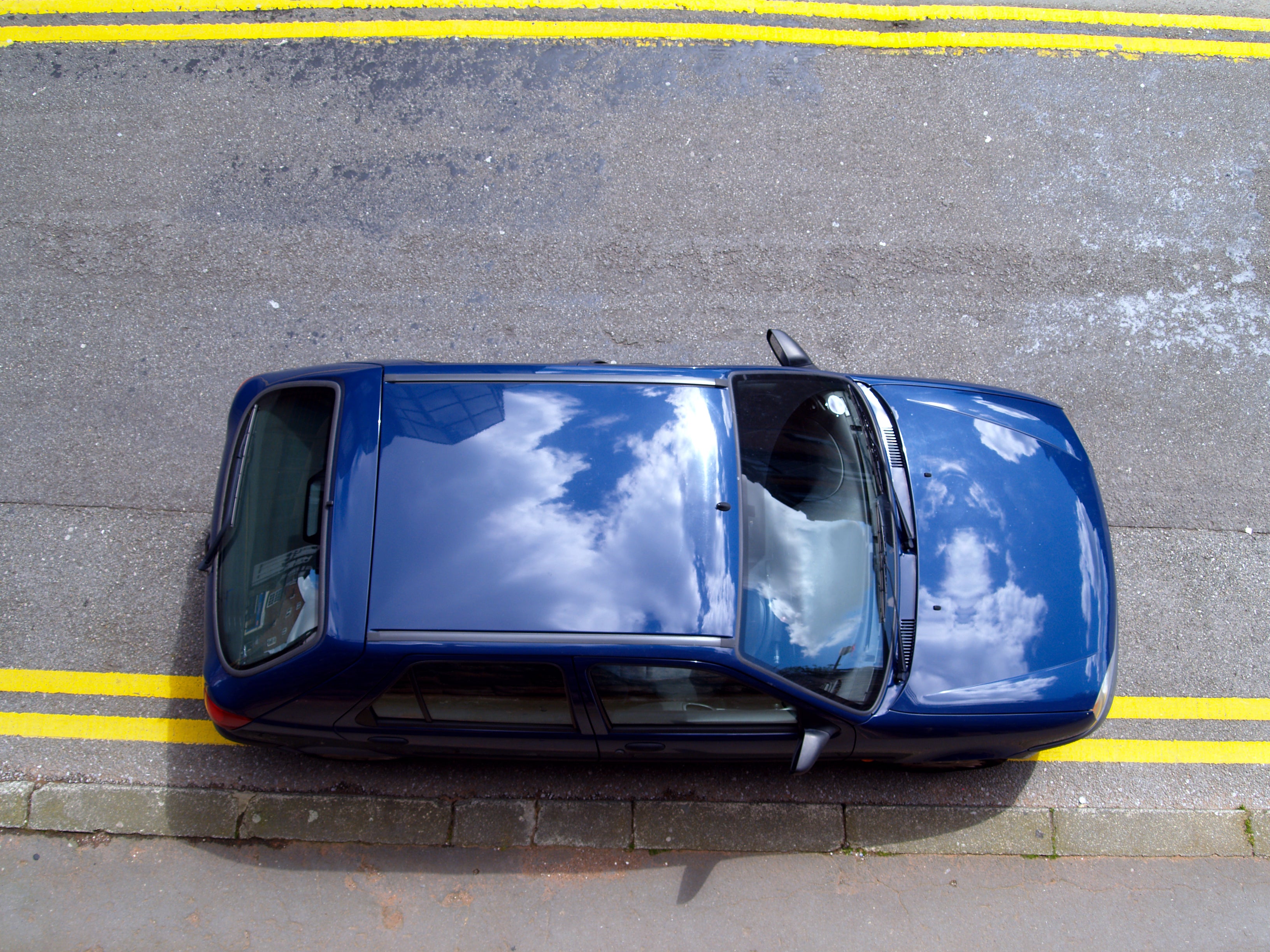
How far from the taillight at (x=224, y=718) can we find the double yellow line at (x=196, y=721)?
753mm

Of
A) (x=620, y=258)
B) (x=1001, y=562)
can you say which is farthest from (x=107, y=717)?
(x=1001, y=562)

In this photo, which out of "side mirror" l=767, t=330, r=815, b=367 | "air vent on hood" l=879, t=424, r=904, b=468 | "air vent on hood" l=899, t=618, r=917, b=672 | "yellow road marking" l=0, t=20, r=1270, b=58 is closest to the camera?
"air vent on hood" l=899, t=618, r=917, b=672

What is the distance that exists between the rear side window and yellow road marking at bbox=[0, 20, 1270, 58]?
11.1 feet

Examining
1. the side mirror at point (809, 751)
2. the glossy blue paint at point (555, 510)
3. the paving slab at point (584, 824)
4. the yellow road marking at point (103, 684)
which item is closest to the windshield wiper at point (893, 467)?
the glossy blue paint at point (555, 510)

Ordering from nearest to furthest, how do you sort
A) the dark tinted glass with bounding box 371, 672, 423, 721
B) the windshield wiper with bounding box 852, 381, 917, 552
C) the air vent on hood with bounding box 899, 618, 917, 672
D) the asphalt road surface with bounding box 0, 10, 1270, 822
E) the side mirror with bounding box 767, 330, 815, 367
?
the dark tinted glass with bounding box 371, 672, 423, 721 < the air vent on hood with bounding box 899, 618, 917, 672 < the windshield wiper with bounding box 852, 381, 917, 552 < the side mirror with bounding box 767, 330, 815, 367 < the asphalt road surface with bounding box 0, 10, 1270, 822

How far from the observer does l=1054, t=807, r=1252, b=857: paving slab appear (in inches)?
159

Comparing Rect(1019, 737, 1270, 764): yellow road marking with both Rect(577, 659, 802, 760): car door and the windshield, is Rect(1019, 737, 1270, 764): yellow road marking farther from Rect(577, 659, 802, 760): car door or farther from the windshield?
Rect(577, 659, 802, 760): car door

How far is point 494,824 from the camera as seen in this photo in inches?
159

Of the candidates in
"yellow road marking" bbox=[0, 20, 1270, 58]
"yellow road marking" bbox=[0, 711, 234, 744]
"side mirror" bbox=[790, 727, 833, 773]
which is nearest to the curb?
"yellow road marking" bbox=[0, 711, 234, 744]

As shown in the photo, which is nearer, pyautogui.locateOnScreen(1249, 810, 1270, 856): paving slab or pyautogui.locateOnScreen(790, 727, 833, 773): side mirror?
pyautogui.locateOnScreen(790, 727, 833, 773): side mirror

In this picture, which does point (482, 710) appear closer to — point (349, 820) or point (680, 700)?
point (680, 700)

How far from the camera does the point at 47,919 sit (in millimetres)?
3859

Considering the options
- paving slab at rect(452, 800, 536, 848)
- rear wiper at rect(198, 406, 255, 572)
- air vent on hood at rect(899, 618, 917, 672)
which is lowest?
paving slab at rect(452, 800, 536, 848)

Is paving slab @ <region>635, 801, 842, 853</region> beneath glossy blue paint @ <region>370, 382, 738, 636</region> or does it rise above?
beneath
